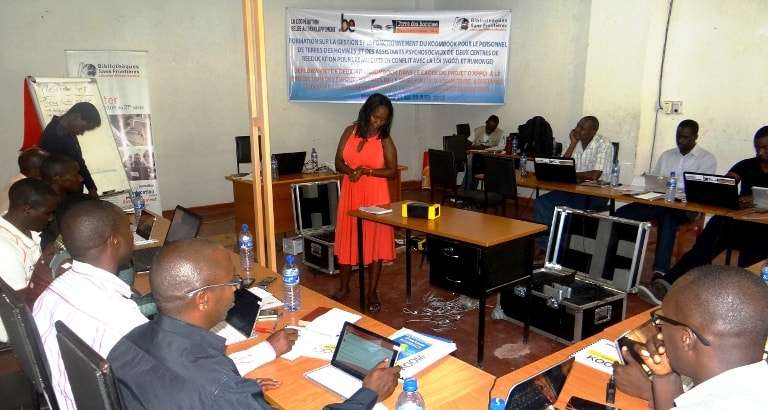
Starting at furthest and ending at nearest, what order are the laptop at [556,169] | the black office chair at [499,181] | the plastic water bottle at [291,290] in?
1. the black office chair at [499,181]
2. the laptop at [556,169]
3. the plastic water bottle at [291,290]

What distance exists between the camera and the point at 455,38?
7691 millimetres

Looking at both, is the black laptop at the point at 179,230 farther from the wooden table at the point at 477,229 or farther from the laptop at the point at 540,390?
the laptop at the point at 540,390

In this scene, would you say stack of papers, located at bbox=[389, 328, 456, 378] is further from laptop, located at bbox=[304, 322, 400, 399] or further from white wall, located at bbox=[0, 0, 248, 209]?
white wall, located at bbox=[0, 0, 248, 209]

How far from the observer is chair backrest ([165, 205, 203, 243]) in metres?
3.15

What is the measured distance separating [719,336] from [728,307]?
0.23 feet

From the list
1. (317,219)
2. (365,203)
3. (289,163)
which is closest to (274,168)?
(289,163)

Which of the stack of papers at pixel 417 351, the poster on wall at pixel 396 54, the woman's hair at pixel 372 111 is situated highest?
the poster on wall at pixel 396 54

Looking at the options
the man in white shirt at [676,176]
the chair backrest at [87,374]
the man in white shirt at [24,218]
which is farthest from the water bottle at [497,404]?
the man in white shirt at [676,176]

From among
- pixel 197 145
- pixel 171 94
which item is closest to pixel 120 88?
pixel 171 94

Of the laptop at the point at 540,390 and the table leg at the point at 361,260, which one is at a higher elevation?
the laptop at the point at 540,390

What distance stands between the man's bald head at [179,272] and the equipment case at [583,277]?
2.52m

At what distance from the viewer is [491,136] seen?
27.6 ft

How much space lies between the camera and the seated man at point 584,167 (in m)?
5.49

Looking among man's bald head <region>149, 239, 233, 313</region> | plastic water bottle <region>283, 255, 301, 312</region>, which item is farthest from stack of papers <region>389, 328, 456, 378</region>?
man's bald head <region>149, 239, 233, 313</region>
